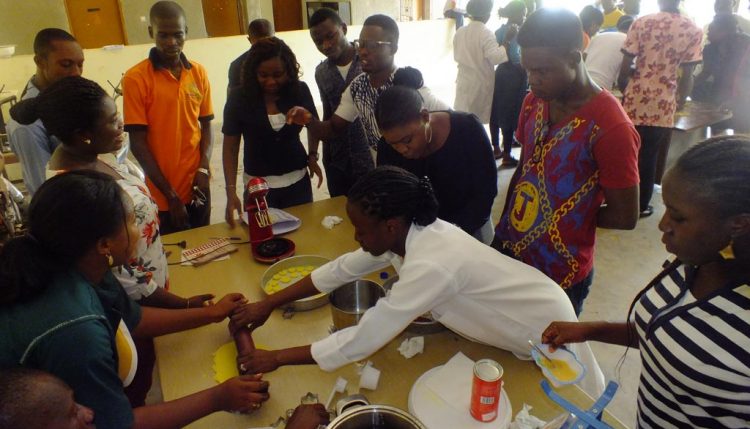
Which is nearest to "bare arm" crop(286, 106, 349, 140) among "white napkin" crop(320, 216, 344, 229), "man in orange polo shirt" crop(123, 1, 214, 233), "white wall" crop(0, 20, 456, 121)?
"white napkin" crop(320, 216, 344, 229)

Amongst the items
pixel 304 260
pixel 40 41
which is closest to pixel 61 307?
pixel 304 260

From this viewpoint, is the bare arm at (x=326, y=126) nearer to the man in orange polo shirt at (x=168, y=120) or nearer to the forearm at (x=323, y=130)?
the forearm at (x=323, y=130)

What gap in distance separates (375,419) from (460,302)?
45 cm

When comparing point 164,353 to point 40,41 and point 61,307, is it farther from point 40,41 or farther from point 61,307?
point 40,41

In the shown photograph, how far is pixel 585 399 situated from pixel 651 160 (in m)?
2.98

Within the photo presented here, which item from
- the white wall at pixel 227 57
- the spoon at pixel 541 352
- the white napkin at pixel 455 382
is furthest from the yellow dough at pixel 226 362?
the white wall at pixel 227 57

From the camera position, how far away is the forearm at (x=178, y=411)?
1.12m

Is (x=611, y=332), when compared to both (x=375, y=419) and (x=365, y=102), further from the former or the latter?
(x=365, y=102)

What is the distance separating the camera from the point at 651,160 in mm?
3557

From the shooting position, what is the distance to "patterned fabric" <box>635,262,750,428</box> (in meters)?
0.88

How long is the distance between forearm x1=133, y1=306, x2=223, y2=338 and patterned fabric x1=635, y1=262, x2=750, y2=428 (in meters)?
1.21

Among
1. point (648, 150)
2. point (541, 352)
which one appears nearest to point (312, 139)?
point (541, 352)

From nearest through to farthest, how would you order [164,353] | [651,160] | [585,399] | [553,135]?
1. [585,399]
2. [164,353]
3. [553,135]
4. [651,160]

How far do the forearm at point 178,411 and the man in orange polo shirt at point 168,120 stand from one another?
138 cm
